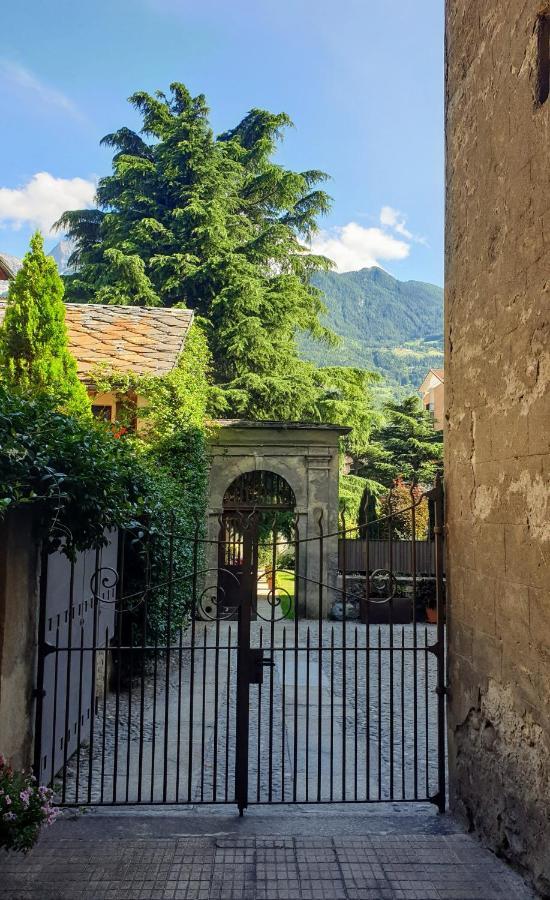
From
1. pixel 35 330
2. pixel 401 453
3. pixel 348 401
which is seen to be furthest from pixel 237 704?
pixel 401 453

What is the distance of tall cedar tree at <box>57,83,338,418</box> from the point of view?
1989 centimetres

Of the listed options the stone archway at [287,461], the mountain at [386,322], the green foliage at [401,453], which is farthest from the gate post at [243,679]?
the mountain at [386,322]

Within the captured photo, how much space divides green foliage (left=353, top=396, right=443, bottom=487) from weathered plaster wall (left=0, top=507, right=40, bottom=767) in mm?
18987

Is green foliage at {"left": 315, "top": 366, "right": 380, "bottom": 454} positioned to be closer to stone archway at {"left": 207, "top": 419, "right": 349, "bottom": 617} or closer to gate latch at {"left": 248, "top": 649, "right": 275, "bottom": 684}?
stone archway at {"left": 207, "top": 419, "right": 349, "bottom": 617}

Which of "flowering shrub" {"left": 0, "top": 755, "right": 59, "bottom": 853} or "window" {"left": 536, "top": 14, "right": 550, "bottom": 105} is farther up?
"window" {"left": 536, "top": 14, "right": 550, "bottom": 105}

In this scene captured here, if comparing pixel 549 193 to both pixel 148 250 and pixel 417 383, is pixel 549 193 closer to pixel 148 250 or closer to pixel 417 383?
pixel 148 250

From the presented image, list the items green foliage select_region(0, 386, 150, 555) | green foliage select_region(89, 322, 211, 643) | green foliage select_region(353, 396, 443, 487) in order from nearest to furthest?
green foliage select_region(0, 386, 150, 555) < green foliage select_region(89, 322, 211, 643) < green foliage select_region(353, 396, 443, 487)

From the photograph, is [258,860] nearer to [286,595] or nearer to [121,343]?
[286,595]

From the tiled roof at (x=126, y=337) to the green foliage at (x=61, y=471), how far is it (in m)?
7.32

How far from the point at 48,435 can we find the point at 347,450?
18.2 m

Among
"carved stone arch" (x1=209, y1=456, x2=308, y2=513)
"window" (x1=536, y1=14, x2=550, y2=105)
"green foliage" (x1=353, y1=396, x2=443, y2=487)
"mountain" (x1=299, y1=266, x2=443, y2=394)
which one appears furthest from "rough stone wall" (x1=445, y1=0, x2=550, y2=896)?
"mountain" (x1=299, y1=266, x2=443, y2=394)

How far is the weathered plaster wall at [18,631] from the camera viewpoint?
3895 millimetres

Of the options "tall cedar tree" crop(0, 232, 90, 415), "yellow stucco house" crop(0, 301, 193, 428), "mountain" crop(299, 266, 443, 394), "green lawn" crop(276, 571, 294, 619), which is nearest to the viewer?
"green lawn" crop(276, 571, 294, 619)

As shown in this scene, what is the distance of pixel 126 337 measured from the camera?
44.0ft
